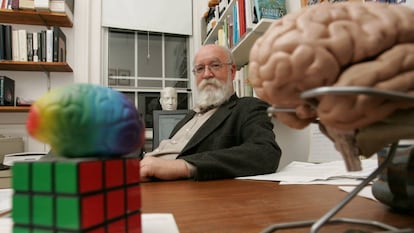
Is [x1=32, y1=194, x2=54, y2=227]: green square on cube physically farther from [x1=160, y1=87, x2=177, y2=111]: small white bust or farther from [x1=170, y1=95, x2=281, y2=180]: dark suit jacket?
[x1=160, y1=87, x2=177, y2=111]: small white bust

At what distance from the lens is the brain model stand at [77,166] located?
27cm

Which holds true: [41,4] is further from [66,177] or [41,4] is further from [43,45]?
[66,177]

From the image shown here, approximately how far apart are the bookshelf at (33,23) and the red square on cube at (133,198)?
8.04ft

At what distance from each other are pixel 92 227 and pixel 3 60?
267 cm

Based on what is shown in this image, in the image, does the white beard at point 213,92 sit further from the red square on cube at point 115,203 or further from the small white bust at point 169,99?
the red square on cube at point 115,203

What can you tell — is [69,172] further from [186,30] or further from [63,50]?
[186,30]

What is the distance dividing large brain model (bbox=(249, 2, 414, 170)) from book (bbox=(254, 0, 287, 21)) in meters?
1.55

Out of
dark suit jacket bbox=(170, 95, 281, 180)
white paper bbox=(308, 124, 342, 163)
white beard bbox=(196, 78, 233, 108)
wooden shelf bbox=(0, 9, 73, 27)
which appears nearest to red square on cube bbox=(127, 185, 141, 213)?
dark suit jacket bbox=(170, 95, 281, 180)

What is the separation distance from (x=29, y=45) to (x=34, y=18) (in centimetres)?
28

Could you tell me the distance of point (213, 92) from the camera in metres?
1.79

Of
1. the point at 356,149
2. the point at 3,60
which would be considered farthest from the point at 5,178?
the point at 356,149

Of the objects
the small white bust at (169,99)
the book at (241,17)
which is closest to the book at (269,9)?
the book at (241,17)

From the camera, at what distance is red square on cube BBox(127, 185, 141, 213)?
33 centimetres

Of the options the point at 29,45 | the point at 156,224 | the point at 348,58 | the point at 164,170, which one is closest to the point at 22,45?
the point at 29,45
